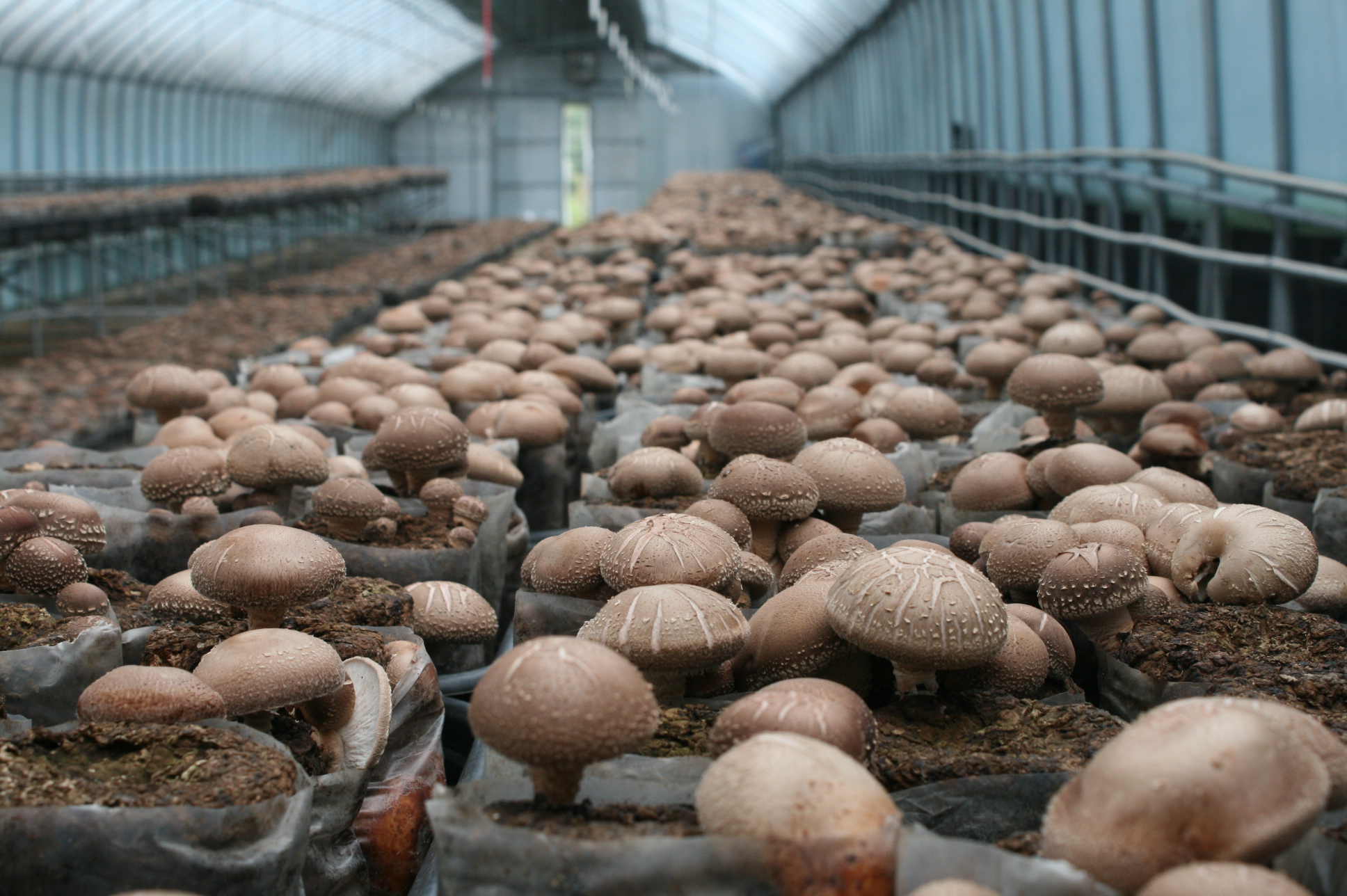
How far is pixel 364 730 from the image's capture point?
2301 millimetres

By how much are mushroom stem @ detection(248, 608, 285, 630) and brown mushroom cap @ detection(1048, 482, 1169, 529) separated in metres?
2.06

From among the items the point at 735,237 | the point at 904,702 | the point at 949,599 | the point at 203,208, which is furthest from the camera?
the point at 203,208

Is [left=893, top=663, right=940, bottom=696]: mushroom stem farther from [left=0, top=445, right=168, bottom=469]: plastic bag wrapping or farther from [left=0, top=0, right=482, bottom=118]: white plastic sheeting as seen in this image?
[left=0, top=0, right=482, bottom=118]: white plastic sheeting

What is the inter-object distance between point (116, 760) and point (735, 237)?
1106 cm

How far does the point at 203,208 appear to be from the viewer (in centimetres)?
1445

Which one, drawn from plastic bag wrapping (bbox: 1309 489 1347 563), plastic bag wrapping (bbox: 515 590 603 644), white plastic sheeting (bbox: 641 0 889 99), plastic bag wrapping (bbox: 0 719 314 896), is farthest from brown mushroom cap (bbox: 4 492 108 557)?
white plastic sheeting (bbox: 641 0 889 99)

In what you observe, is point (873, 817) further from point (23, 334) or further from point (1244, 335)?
point (23, 334)

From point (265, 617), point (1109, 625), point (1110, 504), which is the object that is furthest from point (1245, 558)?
point (265, 617)

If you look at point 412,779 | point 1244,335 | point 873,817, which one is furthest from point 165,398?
point 1244,335

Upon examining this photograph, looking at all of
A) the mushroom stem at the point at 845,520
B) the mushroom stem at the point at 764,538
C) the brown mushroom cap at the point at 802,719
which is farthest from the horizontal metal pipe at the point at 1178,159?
the brown mushroom cap at the point at 802,719

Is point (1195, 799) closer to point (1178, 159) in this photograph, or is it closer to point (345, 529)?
point (345, 529)

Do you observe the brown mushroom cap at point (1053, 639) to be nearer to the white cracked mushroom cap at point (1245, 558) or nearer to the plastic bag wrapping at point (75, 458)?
the white cracked mushroom cap at point (1245, 558)

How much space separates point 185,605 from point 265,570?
1.39 feet

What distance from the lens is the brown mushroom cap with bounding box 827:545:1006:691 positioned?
6.73 ft
